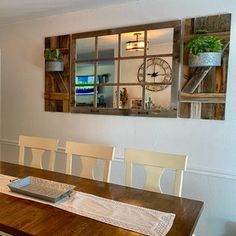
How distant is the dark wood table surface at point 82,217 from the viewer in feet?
3.54

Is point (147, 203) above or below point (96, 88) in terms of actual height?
below

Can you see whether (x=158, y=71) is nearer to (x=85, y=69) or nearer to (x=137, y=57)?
(x=137, y=57)

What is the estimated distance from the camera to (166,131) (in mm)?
2301

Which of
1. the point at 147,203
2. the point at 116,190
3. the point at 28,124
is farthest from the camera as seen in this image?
the point at 28,124

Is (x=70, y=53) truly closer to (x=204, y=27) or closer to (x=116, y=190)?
(x=204, y=27)

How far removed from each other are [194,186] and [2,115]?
2.65 metres

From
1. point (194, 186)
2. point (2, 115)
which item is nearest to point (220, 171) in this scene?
point (194, 186)

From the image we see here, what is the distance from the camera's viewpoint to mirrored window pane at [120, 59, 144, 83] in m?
2.40

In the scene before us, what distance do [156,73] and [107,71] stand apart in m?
0.54

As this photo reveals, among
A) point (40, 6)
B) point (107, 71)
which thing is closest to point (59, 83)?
point (107, 71)

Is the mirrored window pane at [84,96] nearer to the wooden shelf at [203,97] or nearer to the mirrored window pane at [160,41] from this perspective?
the mirrored window pane at [160,41]

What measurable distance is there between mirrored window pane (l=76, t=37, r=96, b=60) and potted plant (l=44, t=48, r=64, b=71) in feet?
0.70

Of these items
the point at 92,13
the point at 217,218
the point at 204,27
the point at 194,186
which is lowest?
the point at 217,218

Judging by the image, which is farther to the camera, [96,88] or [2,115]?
[2,115]
